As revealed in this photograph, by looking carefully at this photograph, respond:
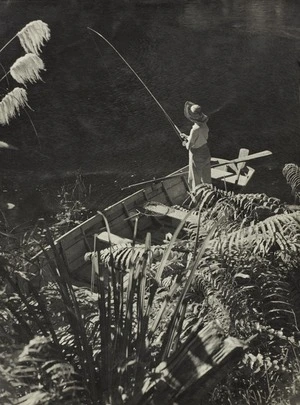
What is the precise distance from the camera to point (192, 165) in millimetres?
12883

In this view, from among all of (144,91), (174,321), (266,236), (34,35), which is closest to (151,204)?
(266,236)

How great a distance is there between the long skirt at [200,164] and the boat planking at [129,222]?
0.35m

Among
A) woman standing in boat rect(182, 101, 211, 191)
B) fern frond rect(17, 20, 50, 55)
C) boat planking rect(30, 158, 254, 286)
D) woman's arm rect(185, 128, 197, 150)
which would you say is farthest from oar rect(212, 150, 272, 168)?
fern frond rect(17, 20, 50, 55)

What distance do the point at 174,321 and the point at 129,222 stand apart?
727 centimetres

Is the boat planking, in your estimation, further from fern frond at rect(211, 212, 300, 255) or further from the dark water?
the dark water

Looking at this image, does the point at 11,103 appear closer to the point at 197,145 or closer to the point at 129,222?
the point at 129,222

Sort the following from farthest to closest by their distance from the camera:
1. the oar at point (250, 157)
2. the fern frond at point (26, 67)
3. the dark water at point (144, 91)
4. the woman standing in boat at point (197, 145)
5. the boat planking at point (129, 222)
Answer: the dark water at point (144, 91) → the oar at point (250, 157) → the woman standing in boat at point (197, 145) → the boat planking at point (129, 222) → the fern frond at point (26, 67)

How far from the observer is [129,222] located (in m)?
12.6

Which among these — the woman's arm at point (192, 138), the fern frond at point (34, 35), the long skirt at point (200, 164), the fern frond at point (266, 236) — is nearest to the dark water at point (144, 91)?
the long skirt at point (200, 164)

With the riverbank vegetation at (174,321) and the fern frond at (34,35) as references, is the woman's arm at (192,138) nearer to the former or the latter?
the riverbank vegetation at (174,321)

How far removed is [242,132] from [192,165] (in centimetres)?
952

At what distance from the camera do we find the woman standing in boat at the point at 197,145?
12.3 m

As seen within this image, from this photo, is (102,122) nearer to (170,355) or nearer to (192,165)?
(192,165)

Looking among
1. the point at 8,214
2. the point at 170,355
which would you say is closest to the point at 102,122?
the point at 8,214
